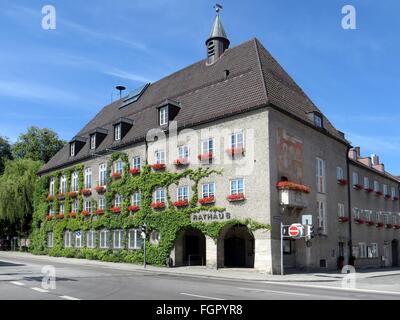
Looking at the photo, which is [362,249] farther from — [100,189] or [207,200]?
[100,189]

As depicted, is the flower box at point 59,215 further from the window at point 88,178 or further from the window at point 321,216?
the window at point 321,216

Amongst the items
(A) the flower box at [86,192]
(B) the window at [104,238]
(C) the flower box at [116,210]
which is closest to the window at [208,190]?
(C) the flower box at [116,210]

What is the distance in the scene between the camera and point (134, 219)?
119 ft

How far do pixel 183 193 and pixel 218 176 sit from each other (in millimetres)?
3508

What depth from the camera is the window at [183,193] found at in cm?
3300

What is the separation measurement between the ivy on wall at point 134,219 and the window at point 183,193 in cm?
64

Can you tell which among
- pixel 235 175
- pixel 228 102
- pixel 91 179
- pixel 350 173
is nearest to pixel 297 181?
pixel 235 175

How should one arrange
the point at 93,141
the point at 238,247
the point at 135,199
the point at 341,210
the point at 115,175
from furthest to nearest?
the point at 93,141
the point at 115,175
the point at 341,210
the point at 135,199
the point at 238,247

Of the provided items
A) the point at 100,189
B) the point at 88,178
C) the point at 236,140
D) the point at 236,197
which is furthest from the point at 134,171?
the point at 236,197

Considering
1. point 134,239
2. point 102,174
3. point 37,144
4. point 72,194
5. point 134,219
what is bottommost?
point 134,239

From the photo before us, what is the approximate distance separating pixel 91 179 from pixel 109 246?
23.3 ft

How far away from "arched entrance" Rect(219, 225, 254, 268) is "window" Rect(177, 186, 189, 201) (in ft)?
12.5

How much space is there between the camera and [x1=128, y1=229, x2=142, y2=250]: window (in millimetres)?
35969
